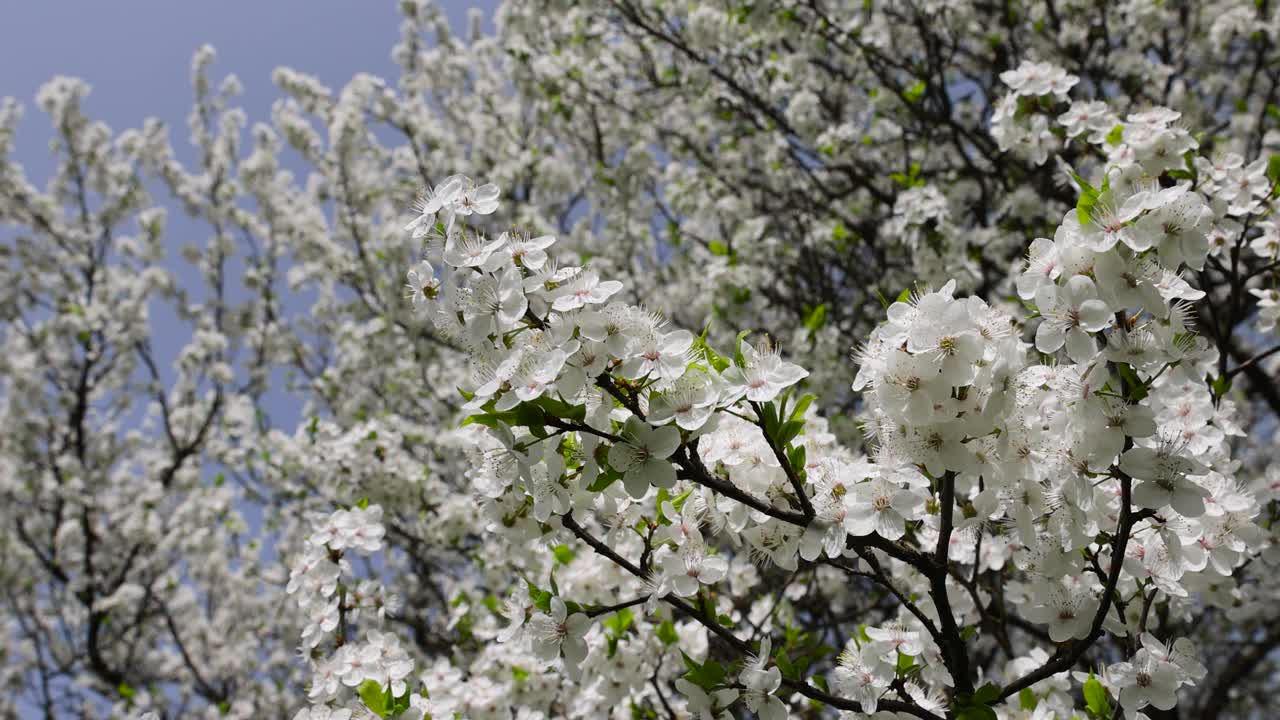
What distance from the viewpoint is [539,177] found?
8516mm

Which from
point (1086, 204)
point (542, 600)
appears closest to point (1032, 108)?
point (1086, 204)

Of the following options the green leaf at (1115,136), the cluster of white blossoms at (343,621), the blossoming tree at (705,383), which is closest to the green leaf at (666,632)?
the blossoming tree at (705,383)

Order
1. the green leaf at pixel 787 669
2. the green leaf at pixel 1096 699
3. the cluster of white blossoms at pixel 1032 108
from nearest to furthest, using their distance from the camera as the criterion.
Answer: the green leaf at pixel 787 669 < the green leaf at pixel 1096 699 < the cluster of white blossoms at pixel 1032 108

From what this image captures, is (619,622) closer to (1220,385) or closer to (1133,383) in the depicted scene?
(1133,383)

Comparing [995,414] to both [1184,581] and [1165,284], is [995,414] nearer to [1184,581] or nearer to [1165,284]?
[1165,284]

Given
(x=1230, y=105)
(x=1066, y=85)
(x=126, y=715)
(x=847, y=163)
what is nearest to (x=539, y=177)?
(x=847, y=163)

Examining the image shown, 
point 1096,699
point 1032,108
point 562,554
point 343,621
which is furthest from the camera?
point 1032,108

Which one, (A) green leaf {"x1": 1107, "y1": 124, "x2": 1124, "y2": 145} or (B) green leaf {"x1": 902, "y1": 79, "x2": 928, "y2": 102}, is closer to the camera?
(A) green leaf {"x1": 1107, "y1": 124, "x2": 1124, "y2": 145}

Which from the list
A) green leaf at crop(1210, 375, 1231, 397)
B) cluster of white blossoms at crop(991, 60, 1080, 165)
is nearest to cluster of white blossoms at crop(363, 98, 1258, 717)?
green leaf at crop(1210, 375, 1231, 397)

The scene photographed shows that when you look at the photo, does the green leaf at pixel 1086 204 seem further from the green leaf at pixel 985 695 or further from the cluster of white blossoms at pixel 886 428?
the green leaf at pixel 985 695

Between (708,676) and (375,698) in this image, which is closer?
(708,676)

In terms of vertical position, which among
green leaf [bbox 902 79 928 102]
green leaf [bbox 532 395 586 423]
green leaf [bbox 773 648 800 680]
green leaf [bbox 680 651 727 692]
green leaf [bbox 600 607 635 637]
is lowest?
green leaf [bbox 680 651 727 692]

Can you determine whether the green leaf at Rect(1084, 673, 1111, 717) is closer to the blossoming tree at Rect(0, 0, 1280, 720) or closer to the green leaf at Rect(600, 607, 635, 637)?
the blossoming tree at Rect(0, 0, 1280, 720)

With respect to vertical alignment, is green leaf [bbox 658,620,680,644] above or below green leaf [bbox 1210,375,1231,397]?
below
